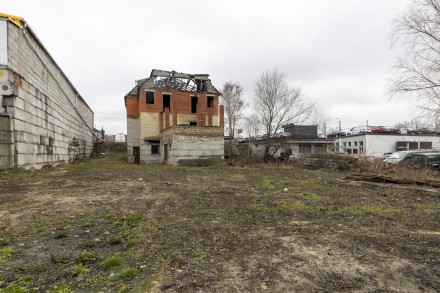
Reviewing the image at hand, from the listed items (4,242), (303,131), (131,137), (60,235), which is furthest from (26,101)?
(303,131)

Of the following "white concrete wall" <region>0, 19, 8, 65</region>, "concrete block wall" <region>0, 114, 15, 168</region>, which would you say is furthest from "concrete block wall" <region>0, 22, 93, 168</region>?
"concrete block wall" <region>0, 114, 15, 168</region>

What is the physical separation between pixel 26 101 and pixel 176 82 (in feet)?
52.8

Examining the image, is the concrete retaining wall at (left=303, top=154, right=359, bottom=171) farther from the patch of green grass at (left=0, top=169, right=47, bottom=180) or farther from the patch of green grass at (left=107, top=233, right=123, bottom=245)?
the patch of green grass at (left=0, top=169, right=47, bottom=180)

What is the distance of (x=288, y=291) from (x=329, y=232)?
7.01ft

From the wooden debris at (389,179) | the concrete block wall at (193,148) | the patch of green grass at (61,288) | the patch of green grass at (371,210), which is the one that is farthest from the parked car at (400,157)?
the patch of green grass at (61,288)

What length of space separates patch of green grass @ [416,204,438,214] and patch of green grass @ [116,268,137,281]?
6.50 m

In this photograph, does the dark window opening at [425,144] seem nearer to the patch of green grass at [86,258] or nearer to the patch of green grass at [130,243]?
the patch of green grass at [130,243]

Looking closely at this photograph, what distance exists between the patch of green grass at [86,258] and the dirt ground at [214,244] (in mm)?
11

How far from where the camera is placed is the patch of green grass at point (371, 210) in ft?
18.4

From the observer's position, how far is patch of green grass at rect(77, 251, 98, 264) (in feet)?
10.1

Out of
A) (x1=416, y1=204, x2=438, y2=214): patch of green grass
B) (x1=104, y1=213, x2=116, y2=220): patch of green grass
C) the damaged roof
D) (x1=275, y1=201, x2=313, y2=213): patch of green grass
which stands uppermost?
the damaged roof

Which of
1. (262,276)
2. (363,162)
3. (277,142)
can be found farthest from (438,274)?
(277,142)

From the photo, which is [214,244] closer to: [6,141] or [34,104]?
[6,141]

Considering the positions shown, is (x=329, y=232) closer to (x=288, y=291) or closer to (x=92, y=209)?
(x=288, y=291)
